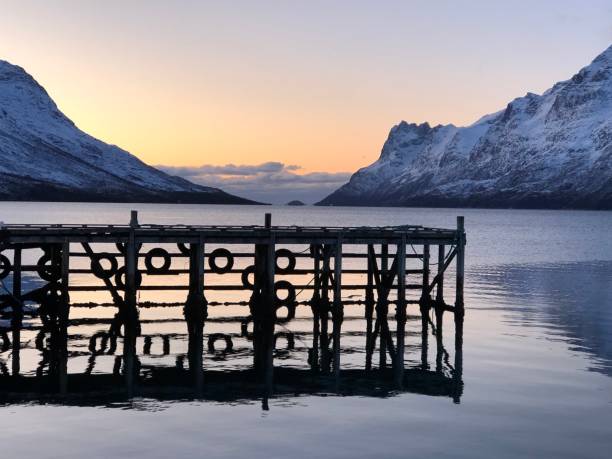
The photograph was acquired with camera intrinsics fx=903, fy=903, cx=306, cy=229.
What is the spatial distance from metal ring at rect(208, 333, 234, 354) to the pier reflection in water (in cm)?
4

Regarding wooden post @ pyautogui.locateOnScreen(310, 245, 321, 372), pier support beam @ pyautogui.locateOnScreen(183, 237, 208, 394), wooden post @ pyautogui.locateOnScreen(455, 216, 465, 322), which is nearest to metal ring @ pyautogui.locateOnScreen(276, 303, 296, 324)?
wooden post @ pyautogui.locateOnScreen(310, 245, 321, 372)

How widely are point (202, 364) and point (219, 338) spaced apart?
5.55 metres

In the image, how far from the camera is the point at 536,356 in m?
31.8

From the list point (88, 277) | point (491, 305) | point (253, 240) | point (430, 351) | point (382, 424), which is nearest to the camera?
point (382, 424)

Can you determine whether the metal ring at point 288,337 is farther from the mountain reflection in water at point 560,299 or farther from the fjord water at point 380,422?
the mountain reflection in water at point 560,299

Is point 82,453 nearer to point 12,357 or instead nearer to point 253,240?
point 12,357

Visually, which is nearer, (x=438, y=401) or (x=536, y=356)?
(x=438, y=401)

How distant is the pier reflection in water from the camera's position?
2584 centimetres

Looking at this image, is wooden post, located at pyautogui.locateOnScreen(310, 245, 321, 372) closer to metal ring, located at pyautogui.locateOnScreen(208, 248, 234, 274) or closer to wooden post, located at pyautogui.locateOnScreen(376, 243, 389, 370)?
wooden post, located at pyautogui.locateOnScreen(376, 243, 389, 370)

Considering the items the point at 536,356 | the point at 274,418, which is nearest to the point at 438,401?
the point at 274,418

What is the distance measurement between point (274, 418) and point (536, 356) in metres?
12.6

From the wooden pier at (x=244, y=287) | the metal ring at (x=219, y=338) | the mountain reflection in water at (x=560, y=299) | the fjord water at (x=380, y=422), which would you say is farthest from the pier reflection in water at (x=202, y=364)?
the mountain reflection in water at (x=560, y=299)

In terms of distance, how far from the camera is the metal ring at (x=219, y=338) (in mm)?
32875

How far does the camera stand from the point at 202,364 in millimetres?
29734
